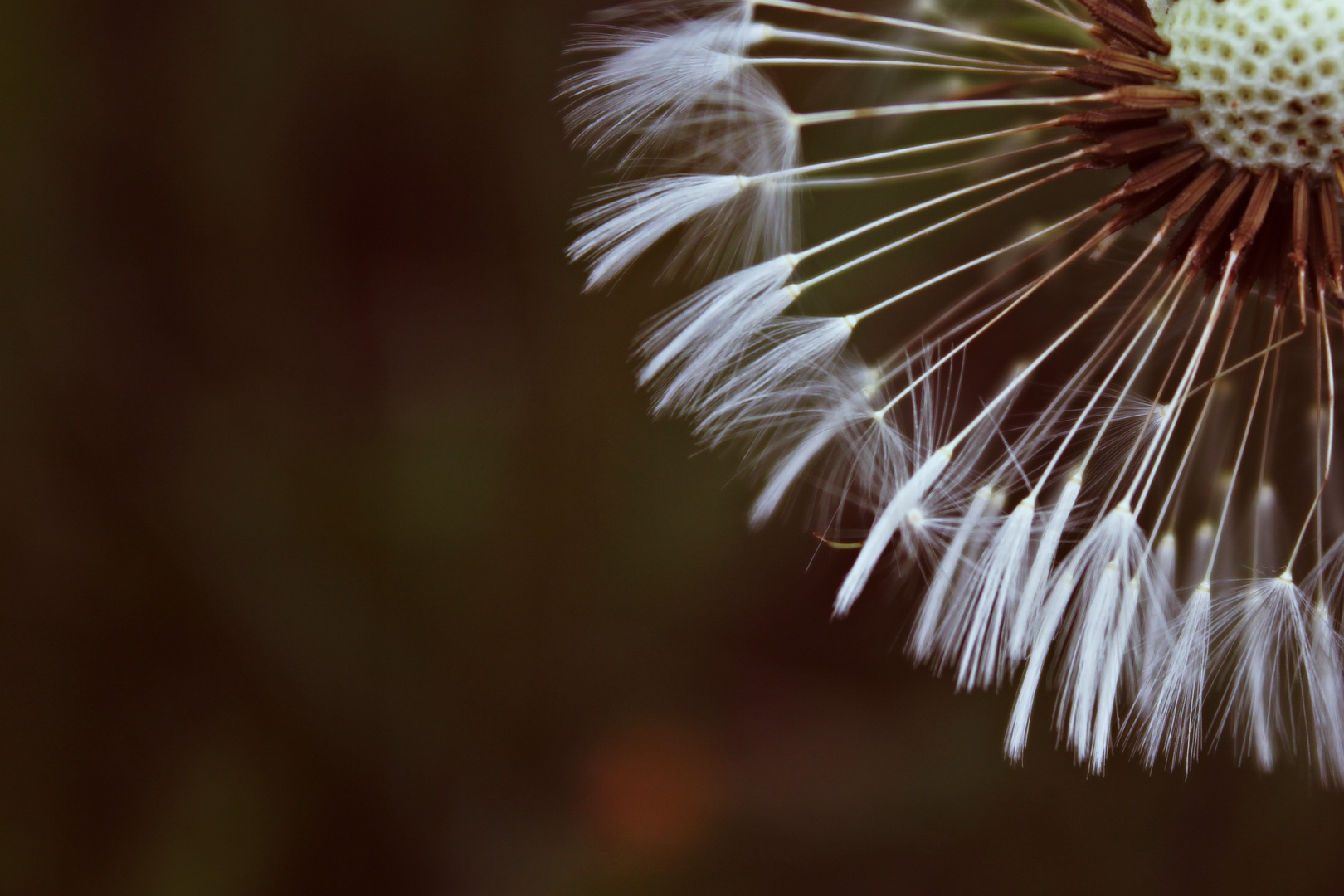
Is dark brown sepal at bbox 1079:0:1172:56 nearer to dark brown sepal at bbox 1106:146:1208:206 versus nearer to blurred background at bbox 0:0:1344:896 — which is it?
dark brown sepal at bbox 1106:146:1208:206

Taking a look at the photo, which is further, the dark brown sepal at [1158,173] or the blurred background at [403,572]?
the blurred background at [403,572]

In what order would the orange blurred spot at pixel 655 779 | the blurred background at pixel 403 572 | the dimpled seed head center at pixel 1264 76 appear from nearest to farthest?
1. the dimpled seed head center at pixel 1264 76
2. the blurred background at pixel 403 572
3. the orange blurred spot at pixel 655 779

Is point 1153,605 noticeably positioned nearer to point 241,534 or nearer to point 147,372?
point 241,534

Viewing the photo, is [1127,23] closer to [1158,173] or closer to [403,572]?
[1158,173]

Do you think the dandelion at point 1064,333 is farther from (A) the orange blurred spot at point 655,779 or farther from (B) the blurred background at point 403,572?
(A) the orange blurred spot at point 655,779

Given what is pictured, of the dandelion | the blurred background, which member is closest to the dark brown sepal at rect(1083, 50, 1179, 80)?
the dandelion

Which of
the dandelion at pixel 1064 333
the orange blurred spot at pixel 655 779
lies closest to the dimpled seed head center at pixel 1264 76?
the dandelion at pixel 1064 333

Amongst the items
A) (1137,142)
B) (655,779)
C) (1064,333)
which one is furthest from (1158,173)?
(655,779)

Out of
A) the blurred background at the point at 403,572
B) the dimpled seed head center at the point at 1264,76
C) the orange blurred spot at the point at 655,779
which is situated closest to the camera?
the dimpled seed head center at the point at 1264,76
